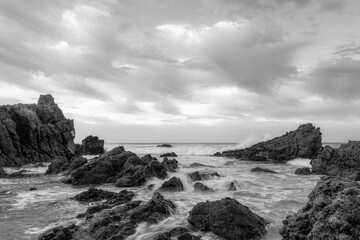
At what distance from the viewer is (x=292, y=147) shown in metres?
57.7

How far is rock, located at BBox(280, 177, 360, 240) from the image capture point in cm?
759

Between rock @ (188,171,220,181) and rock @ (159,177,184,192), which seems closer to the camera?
rock @ (159,177,184,192)

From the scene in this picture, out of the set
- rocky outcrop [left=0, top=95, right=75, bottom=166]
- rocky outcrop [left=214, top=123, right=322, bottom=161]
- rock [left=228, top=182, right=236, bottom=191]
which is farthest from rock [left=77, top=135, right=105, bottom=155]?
rock [left=228, top=182, right=236, bottom=191]

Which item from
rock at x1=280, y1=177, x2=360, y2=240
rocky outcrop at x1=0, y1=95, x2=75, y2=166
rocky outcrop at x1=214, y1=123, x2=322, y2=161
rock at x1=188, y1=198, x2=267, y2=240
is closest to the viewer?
rock at x1=280, y1=177, x2=360, y2=240

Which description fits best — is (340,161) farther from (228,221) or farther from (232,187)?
(228,221)

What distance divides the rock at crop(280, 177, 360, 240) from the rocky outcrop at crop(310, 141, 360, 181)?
2367 centimetres

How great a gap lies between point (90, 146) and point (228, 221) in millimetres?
65720

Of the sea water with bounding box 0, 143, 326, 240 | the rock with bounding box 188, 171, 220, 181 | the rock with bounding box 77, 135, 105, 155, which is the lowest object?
the sea water with bounding box 0, 143, 326, 240

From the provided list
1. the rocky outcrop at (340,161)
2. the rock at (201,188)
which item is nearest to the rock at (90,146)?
the rocky outcrop at (340,161)

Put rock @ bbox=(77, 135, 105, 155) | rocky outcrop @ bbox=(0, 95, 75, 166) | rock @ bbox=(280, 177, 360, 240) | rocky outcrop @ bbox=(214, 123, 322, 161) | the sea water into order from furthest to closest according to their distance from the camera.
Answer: rock @ bbox=(77, 135, 105, 155), rocky outcrop @ bbox=(214, 123, 322, 161), rocky outcrop @ bbox=(0, 95, 75, 166), the sea water, rock @ bbox=(280, 177, 360, 240)

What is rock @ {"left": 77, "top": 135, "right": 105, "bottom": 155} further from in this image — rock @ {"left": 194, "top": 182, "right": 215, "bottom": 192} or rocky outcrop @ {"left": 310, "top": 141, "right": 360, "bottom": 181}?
rock @ {"left": 194, "top": 182, "right": 215, "bottom": 192}

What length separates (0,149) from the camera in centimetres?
4778

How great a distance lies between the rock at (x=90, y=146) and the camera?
7326cm

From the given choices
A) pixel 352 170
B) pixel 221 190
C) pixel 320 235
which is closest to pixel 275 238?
pixel 320 235
